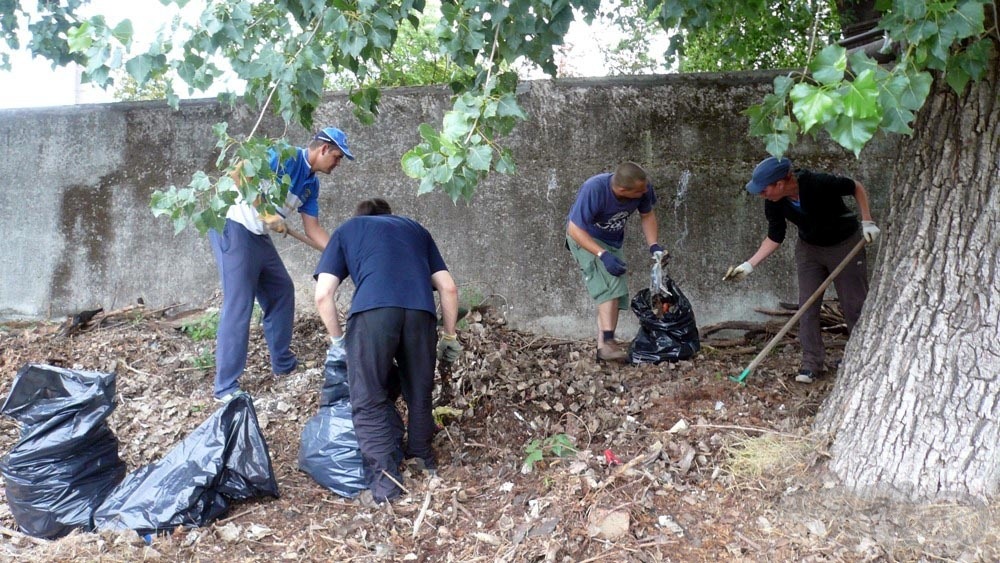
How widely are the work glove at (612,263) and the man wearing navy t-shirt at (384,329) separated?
4.74 ft

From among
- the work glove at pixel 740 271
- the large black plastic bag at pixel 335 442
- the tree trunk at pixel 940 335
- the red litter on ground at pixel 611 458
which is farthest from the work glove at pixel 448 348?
the work glove at pixel 740 271

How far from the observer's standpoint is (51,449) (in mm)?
3094

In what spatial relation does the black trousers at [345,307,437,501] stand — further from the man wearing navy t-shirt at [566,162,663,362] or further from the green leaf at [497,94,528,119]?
the man wearing navy t-shirt at [566,162,663,362]

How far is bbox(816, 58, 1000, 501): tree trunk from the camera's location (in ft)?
9.14

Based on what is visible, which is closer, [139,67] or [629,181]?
[139,67]

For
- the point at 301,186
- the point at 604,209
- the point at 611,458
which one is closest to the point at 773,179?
the point at 604,209

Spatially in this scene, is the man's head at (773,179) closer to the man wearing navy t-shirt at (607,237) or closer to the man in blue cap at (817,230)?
the man in blue cap at (817,230)

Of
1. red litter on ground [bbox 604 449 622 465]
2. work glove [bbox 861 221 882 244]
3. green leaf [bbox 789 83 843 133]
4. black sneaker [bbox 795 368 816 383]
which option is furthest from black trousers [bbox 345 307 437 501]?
work glove [bbox 861 221 882 244]

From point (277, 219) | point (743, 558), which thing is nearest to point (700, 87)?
point (277, 219)

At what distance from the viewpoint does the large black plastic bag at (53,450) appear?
10.2 ft

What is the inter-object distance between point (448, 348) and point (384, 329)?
2.14 feet

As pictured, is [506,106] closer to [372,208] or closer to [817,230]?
[372,208]

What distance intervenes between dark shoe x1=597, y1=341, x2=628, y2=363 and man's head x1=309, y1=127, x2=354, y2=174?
2020 millimetres

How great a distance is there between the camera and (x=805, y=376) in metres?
4.47
